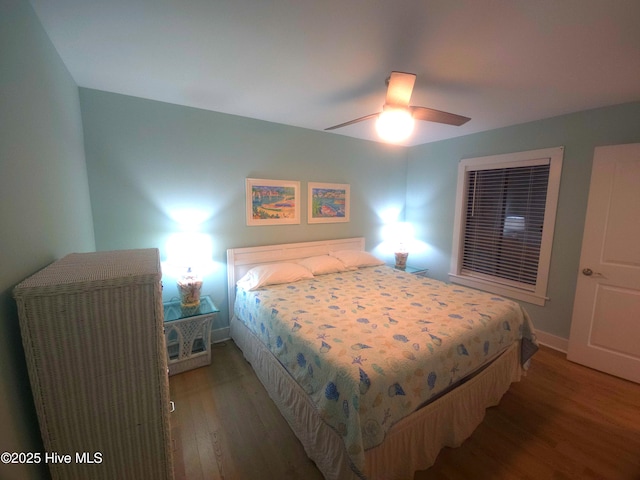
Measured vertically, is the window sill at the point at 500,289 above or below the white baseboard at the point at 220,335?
above

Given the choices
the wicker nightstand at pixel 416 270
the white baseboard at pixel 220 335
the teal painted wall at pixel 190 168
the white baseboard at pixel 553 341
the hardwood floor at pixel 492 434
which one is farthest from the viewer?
the wicker nightstand at pixel 416 270

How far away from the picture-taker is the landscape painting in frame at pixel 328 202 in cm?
344

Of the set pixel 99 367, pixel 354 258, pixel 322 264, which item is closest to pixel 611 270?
pixel 354 258

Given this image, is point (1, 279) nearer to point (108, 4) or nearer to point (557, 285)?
point (108, 4)

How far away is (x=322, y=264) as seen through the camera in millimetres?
3158

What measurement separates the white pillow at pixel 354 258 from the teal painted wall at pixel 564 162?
1255 millimetres

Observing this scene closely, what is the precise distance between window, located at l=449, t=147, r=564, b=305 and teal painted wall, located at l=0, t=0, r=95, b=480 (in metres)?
4.04

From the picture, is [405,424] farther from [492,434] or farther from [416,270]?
[416,270]

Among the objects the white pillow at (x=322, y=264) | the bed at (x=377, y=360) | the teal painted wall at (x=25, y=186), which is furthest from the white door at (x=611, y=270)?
the teal painted wall at (x=25, y=186)

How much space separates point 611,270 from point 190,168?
416cm

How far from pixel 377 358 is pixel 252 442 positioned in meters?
1.09

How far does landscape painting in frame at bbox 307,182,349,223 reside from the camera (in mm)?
3443

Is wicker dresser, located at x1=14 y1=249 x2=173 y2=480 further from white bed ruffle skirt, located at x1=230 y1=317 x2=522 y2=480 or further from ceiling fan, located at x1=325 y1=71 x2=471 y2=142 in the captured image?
ceiling fan, located at x1=325 y1=71 x2=471 y2=142

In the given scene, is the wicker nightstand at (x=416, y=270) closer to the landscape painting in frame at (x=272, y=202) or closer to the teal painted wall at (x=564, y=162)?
the teal painted wall at (x=564, y=162)
